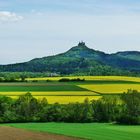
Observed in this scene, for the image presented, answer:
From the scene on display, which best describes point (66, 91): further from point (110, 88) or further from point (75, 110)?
point (75, 110)

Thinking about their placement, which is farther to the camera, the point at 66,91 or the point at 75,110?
the point at 66,91

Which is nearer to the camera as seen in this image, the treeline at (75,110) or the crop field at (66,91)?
the treeline at (75,110)

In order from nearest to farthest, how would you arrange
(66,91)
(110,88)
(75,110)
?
(75,110) < (66,91) < (110,88)

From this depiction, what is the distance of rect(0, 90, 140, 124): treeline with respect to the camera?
86.2 metres

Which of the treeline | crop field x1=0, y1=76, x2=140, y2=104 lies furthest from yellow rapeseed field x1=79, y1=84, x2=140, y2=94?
the treeline

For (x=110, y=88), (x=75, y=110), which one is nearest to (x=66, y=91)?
(x=110, y=88)

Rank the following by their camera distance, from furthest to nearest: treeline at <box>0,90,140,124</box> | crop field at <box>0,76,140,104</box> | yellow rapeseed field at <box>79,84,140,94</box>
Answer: yellow rapeseed field at <box>79,84,140,94</box>
crop field at <box>0,76,140,104</box>
treeline at <box>0,90,140,124</box>

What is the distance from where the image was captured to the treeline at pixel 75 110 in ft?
283

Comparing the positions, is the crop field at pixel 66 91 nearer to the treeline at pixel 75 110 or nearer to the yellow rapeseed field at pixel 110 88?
the yellow rapeseed field at pixel 110 88

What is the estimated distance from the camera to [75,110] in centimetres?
8600

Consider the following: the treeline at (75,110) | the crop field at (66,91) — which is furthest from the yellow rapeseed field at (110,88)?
the treeline at (75,110)

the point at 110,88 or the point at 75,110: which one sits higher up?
the point at 110,88

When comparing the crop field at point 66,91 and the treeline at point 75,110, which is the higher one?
the crop field at point 66,91

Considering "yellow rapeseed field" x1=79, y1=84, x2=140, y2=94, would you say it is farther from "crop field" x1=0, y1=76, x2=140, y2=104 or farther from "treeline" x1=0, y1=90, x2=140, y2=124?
"treeline" x1=0, y1=90, x2=140, y2=124
